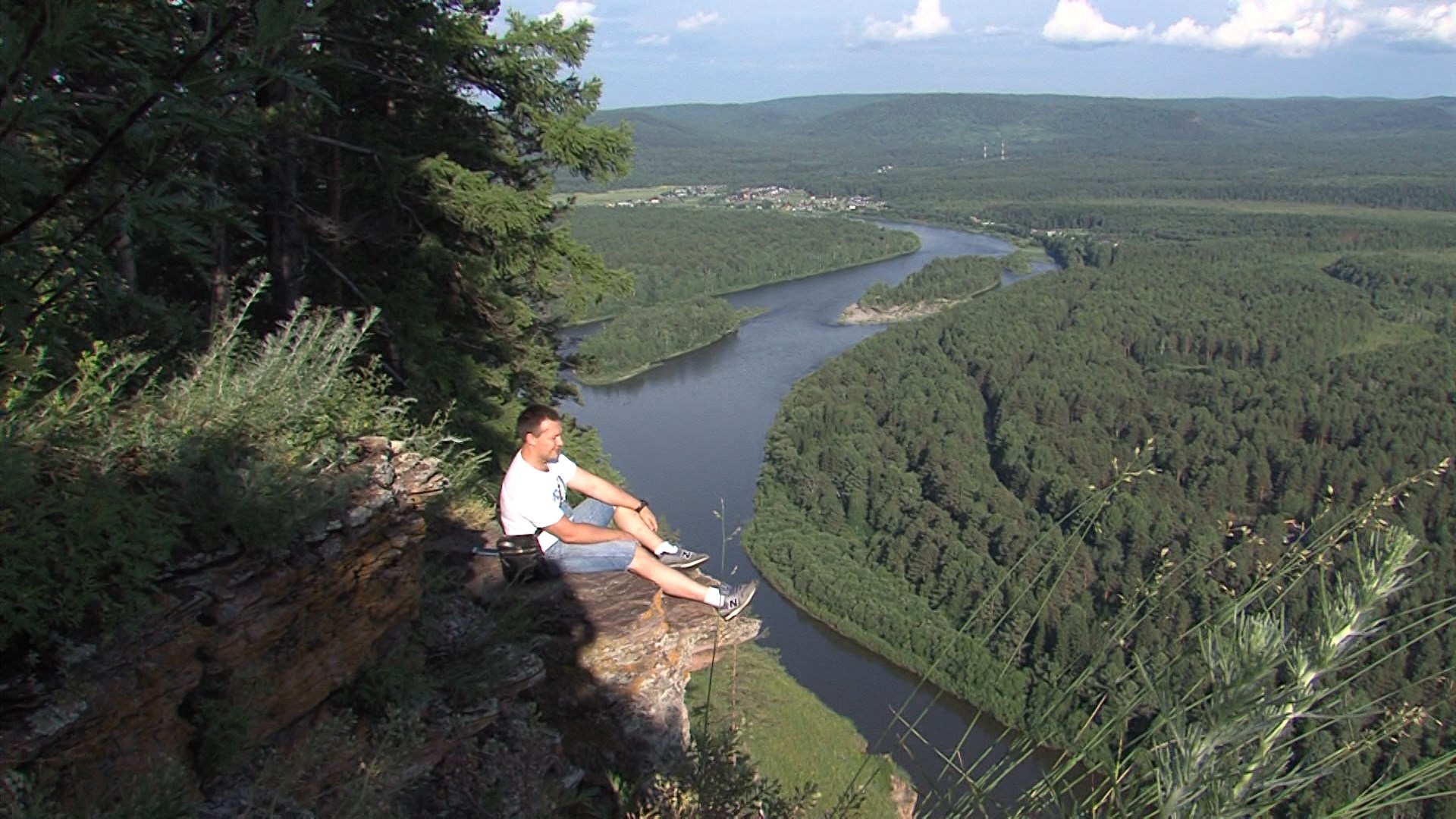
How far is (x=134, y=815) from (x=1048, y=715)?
1.43m

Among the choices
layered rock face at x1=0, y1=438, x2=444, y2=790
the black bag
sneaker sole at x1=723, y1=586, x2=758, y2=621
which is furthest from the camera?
sneaker sole at x1=723, y1=586, x2=758, y2=621

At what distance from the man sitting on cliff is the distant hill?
4376 inches

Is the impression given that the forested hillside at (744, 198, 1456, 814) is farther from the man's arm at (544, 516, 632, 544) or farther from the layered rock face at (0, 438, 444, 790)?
the man's arm at (544, 516, 632, 544)

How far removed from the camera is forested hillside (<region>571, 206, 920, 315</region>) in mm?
Result: 53500

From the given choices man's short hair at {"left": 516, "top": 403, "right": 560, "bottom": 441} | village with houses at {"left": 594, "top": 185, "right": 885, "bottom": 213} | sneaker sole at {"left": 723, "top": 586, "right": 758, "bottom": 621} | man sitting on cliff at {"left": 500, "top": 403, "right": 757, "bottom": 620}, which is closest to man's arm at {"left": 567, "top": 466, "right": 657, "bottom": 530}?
man sitting on cliff at {"left": 500, "top": 403, "right": 757, "bottom": 620}

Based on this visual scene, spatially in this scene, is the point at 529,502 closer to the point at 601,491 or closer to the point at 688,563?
the point at 601,491

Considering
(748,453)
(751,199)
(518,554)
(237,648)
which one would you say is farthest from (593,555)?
(751,199)

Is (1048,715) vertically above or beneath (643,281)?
above

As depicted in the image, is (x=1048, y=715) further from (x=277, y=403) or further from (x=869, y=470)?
(x=869, y=470)

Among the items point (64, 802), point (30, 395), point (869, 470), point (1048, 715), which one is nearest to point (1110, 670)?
point (1048, 715)

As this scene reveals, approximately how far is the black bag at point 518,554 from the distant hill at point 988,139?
11130 centimetres

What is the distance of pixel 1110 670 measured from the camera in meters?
1.26

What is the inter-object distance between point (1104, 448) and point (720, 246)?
122 feet

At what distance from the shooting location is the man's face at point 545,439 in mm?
3035
